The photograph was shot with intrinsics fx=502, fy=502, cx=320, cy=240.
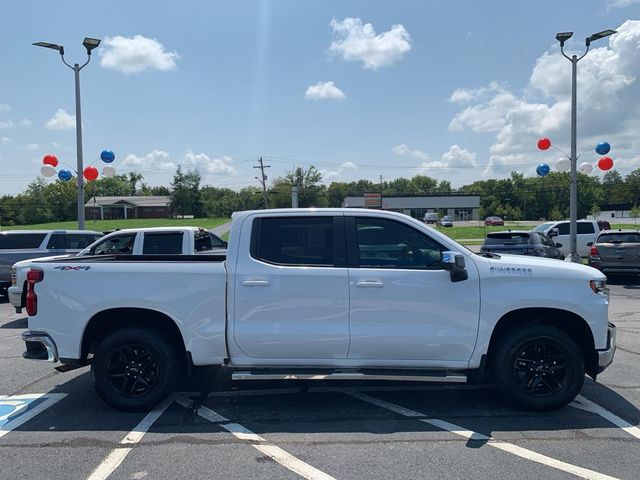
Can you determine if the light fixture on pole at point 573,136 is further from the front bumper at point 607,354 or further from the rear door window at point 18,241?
the rear door window at point 18,241

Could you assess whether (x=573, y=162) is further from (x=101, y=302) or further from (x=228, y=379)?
(x=101, y=302)

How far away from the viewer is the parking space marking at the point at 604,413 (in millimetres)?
4359

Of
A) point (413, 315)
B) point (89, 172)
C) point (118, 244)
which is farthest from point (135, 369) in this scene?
point (89, 172)

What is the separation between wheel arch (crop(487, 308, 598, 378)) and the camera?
4742 millimetres

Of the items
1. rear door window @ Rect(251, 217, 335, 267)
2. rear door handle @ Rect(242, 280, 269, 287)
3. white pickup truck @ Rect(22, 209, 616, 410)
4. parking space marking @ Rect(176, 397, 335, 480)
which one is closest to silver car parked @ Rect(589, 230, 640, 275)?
white pickup truck @ Rect(22, 209, 616, 410)

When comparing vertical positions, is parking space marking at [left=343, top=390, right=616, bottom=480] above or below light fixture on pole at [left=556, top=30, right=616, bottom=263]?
below

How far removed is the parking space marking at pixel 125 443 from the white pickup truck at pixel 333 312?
166 millimetres

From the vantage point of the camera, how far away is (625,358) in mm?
6711

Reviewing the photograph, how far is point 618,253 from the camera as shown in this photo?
1451cm

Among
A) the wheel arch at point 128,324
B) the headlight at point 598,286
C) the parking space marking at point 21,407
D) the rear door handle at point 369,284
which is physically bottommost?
the parking space marking at point 21,407

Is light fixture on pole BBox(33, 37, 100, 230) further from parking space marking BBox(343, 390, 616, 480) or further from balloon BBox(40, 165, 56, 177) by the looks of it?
parking space marking BBox(343, 390, 616, 480)

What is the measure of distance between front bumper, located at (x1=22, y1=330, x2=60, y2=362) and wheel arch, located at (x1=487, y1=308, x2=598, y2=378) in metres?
4.18

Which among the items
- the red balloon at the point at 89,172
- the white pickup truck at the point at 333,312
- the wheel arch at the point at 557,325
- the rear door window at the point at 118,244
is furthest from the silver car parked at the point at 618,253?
the red balloon at the point at 89,172

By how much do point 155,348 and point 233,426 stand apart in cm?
106
